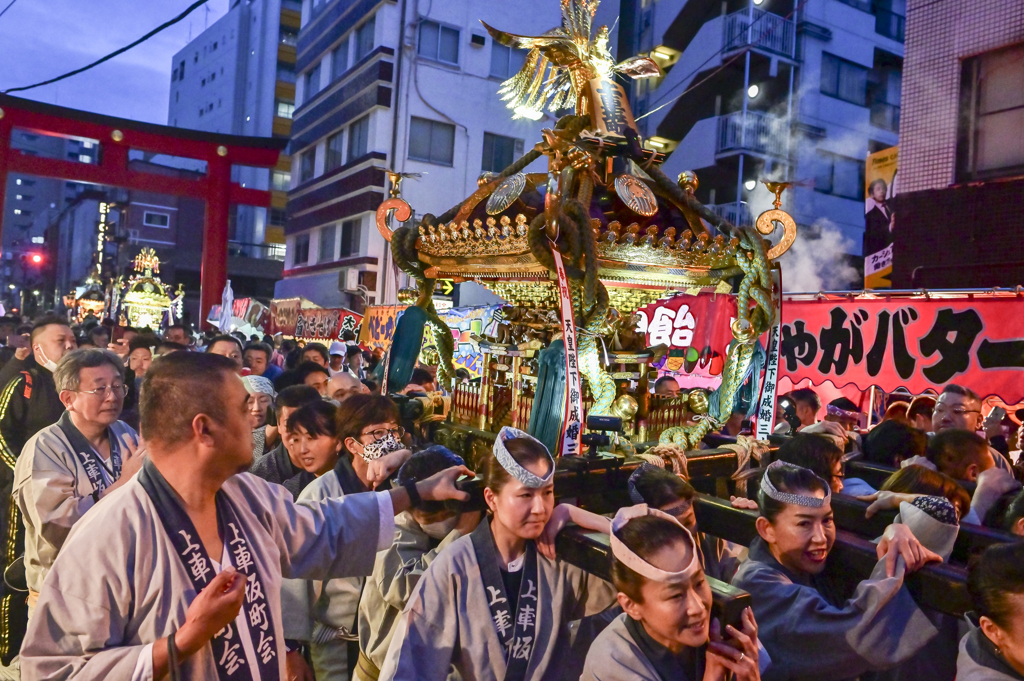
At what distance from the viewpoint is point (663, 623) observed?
1.79m

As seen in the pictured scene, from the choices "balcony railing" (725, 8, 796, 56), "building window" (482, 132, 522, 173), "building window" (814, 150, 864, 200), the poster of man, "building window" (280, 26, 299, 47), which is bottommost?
the poster of man

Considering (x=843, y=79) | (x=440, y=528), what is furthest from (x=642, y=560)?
(x=843, y=79)

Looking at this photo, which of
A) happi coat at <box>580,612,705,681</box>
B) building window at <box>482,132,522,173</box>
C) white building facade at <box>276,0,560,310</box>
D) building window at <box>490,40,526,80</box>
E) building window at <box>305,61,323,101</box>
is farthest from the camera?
building window at <box>305,61,323,101</box>

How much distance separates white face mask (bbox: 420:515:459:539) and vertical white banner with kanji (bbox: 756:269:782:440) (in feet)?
8.98

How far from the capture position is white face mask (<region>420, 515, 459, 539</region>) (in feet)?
8.65

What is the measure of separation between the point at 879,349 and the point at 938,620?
5.13 metres

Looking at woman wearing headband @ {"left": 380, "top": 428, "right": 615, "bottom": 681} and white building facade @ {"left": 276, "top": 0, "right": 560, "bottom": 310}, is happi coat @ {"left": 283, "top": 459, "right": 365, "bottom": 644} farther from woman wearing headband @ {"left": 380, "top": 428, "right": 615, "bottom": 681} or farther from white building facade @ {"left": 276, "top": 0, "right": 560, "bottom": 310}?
white building facade @ {"left": 276, "top": 0, "right": 560, "bottom": 310}

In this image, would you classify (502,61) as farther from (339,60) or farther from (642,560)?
(642,560)

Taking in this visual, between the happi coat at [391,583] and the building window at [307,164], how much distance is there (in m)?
23.5

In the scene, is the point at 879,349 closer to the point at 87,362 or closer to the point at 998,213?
the point at 998,213

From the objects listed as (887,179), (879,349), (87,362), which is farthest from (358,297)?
(87,362)

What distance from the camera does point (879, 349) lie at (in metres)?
6.96

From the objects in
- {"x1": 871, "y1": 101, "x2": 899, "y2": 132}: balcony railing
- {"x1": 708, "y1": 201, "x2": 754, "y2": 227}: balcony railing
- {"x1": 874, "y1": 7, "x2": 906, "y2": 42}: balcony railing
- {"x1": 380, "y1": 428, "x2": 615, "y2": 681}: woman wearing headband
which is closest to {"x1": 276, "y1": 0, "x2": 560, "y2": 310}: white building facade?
{"x1": 708, "y1": 201, "x2": 754, "y2": 227}: balcony railing

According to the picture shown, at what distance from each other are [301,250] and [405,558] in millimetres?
23548
